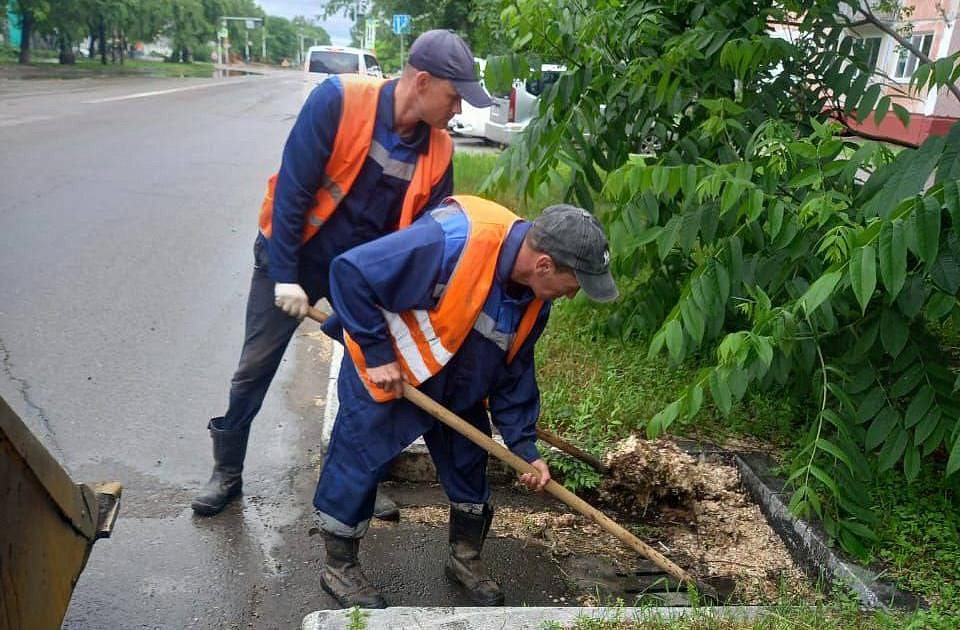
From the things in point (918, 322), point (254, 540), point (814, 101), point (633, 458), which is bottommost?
point (254, 540)

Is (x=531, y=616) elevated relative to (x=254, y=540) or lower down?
elevated

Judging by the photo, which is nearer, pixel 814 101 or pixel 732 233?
pixel 732 233

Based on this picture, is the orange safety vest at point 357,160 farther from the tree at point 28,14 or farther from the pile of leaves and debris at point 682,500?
the tree at point 28,14

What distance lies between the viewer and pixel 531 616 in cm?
261

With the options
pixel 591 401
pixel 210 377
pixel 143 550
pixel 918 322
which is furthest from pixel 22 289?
pixel 918 322

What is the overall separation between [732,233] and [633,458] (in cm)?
106

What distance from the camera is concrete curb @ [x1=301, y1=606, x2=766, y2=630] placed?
2.52m

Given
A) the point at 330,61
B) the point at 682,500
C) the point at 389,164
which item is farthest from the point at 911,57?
the point at 330,61

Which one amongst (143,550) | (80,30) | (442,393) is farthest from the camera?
(80,30)

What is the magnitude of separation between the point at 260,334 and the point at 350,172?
2.53ft

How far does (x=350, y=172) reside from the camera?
9.95ft

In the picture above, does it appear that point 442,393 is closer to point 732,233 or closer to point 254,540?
point 254,540

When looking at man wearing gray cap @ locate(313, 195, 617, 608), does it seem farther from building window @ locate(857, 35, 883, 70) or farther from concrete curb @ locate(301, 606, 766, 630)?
building window @ locate(857, 35, 883, 70)

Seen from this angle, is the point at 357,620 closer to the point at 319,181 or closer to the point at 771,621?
the point at 771,621
